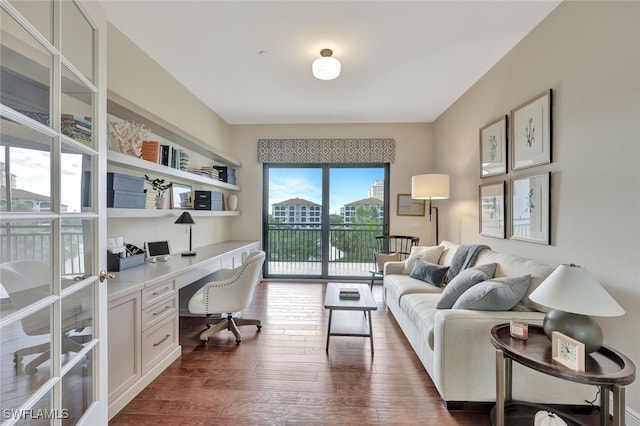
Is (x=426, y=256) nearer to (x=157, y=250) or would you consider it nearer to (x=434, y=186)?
(x=434, y=186)

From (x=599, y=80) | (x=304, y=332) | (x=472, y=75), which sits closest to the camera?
(x=599, y=80)

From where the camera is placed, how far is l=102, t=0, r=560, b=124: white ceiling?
7.07ft

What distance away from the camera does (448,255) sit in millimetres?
3531

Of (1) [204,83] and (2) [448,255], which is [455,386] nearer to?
(2) [448,255]

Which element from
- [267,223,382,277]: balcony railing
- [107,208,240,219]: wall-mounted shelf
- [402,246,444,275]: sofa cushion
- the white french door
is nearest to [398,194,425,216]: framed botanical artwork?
[267,223,382,277]: balcony railing

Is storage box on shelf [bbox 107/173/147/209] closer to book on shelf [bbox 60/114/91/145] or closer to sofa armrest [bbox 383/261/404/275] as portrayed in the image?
book on shelf [bbox 60/114/91/145]

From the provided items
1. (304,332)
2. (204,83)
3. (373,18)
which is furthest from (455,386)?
(204,83)

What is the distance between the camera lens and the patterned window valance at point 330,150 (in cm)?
490

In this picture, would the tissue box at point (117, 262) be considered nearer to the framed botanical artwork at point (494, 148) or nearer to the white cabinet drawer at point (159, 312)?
the white cabinet drawer at point (159, 312)

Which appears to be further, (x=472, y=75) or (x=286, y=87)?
(x=286, y=87)

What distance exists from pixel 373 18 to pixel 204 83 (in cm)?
220

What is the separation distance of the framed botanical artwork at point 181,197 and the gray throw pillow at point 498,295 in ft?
10.3

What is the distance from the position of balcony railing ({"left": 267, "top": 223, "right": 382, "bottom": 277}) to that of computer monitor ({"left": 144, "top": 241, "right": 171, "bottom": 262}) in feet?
7.75

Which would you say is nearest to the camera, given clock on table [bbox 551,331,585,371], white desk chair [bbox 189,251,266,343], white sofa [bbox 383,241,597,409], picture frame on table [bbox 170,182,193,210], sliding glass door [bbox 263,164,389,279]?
clock on table [bbox 551,331,585,371]
